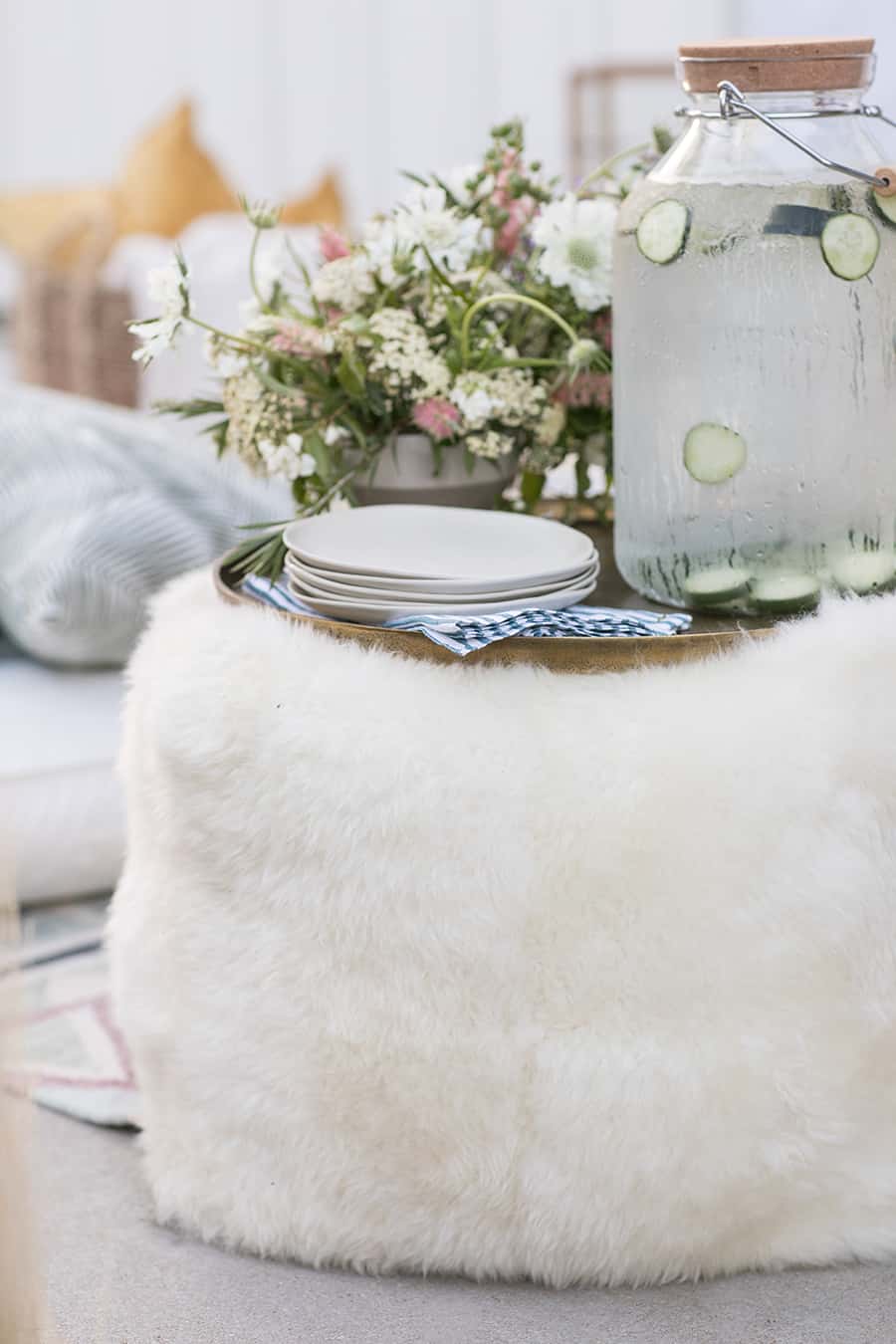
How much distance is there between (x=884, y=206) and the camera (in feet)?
3.52

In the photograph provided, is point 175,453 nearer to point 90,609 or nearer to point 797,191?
point 90,609

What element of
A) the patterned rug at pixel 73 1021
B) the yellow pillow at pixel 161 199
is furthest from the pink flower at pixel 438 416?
the yellow pillow at pixel 161 199

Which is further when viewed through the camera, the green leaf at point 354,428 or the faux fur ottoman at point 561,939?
the green leaf at point 354,428

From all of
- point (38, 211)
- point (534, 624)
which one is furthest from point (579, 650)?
point (38, 211)

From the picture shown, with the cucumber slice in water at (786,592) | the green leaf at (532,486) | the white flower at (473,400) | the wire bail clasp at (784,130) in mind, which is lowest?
the cucumber slice in water at (786,592)

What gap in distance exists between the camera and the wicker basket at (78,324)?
3.76 metres

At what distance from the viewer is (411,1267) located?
1.11m

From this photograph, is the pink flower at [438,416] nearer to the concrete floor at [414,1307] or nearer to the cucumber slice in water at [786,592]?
the cucumber slice in water at [786,592]

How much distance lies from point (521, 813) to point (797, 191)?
1.60 feet

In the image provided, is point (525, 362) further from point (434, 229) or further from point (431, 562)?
point (431, 562)

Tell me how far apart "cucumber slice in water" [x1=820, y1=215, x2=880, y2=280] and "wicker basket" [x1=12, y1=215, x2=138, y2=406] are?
2805 mm

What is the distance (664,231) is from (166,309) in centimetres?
41

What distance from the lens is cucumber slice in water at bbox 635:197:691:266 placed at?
Result: 3.60 feet

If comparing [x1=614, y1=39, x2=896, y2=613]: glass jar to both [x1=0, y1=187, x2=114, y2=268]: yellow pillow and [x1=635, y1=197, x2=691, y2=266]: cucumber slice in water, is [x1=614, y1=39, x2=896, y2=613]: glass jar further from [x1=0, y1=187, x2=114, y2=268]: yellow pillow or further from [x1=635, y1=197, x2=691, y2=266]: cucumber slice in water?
[x1=0, y1=187, x2=114, y2=268]: yellow pillow
